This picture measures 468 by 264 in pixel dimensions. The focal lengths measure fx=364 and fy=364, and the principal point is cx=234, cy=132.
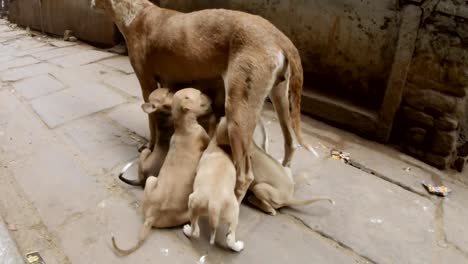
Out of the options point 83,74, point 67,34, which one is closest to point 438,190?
point 83,74

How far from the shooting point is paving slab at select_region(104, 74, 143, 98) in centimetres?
368

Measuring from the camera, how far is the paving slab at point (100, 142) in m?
2.59

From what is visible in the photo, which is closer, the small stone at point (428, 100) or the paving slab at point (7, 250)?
the paving slab at point (7, 250)

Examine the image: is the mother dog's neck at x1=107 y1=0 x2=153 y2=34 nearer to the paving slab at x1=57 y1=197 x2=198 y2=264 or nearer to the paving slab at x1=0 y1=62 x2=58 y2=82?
the paving slab at x1=57 y1=197 x2=198 y2=264

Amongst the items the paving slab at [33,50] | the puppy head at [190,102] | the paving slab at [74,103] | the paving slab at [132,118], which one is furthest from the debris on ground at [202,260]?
the paving slab at [33,50]

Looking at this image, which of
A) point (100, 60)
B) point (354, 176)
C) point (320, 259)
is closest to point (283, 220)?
point (320, 259)

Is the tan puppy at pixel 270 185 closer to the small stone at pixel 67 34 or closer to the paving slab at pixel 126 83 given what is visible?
the paving slab at pixel 126 83

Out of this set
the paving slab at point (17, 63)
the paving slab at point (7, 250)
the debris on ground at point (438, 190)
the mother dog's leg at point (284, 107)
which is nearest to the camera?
the paving slab at point (7, 250)

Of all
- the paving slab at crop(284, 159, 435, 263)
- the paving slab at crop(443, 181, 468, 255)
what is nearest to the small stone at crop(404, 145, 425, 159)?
the paving slab at crop(443, 181, 468, 255)

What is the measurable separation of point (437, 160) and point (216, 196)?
2.03 meters

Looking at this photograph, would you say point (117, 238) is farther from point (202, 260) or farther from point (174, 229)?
point (202, 260)

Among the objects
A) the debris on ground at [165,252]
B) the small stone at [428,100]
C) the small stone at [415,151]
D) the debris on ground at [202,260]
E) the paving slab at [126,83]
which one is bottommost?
the debris on ground at [165,252]

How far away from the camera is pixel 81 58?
470 cm

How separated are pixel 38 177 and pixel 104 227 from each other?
73 centimetres
